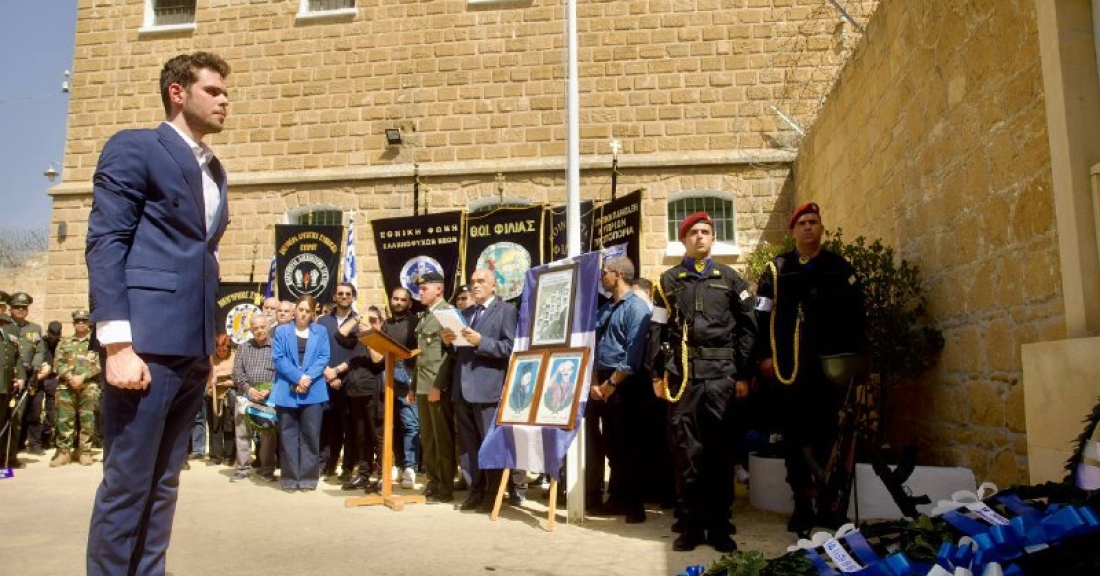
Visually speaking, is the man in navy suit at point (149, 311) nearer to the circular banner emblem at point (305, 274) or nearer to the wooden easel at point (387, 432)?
the wooden easel at point (387, 432)

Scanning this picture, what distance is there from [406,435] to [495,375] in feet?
6.31

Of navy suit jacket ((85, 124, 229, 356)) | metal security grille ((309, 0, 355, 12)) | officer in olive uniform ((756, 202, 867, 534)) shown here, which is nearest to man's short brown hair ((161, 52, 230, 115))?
navy suit jacket ((85, 124, 229, 356))

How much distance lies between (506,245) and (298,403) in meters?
3.11

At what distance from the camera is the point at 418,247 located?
385 inches

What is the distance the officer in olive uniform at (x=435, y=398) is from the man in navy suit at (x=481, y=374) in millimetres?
280

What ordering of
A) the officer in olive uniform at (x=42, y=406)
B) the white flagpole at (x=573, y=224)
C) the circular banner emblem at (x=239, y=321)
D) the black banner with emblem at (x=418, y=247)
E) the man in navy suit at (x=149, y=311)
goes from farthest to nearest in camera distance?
the circular banner emblem at (x=239, y=321), the officer in olive uniform at (x=42, y=406), the black banner with emblem at (x=418, y=247), the white flagpole at (x=573, y=224), the man in navy suit at (x=149, y=311)

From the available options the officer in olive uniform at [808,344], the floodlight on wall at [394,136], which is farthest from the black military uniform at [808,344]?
the floodlight on wall at [394,136]

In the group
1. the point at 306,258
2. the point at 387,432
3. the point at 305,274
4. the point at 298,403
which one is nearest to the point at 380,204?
the point at 306,258

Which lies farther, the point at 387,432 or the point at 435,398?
the point at 435,398

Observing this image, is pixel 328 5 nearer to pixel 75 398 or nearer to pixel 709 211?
pixel 709 211

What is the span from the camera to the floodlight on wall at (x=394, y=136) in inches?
523

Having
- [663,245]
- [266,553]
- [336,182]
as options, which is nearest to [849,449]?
[266,553]

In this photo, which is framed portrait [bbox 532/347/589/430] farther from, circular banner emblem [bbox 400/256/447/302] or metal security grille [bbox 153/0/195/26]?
metal security grille [bbox 153/0/195/26]

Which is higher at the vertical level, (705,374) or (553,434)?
(705,374)
